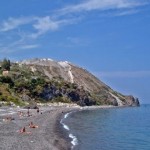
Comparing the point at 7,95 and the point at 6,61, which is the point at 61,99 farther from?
the point at 7,95

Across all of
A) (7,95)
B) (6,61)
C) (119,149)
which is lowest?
(119,149)

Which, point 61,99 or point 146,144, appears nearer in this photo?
point 146,144

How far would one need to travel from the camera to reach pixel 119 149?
131 feet

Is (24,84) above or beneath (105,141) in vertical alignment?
above

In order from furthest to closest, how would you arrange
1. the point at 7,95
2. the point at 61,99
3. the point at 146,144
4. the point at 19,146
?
the point at 61,99 → the point at 7,95 → the point at 146,144 → the point at 19,146

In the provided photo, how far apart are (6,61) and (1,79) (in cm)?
4324

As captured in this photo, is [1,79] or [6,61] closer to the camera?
[1,79]

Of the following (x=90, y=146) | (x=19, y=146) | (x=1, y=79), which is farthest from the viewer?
(x=1, y=79)

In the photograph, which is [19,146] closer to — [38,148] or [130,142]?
[38,148]

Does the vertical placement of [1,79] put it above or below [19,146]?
above

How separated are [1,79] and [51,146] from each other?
10904 cm

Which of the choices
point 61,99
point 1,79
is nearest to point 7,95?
point 1,79

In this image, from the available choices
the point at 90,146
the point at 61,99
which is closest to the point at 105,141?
the point at 90,146

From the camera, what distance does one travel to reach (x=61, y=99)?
185 metres
